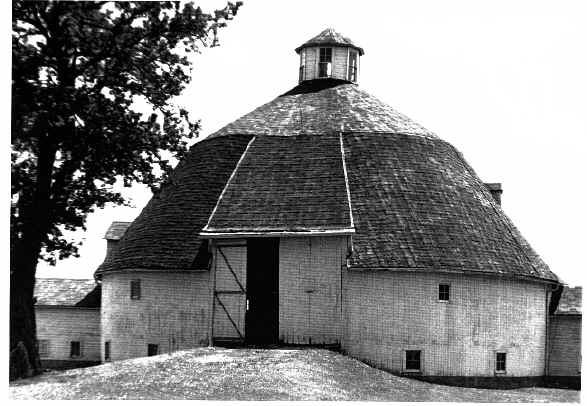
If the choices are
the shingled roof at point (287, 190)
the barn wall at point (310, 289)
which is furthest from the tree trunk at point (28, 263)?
the barn wall at point (310, 289)

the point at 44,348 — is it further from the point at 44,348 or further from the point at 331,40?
the point at 331,40

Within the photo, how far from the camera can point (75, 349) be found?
3597 centimetres

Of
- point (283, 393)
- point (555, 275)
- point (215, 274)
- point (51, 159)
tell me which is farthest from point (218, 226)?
point (555, 275)

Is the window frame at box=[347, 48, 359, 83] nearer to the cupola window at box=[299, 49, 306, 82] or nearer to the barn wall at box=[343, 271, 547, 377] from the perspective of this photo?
the cupola window at box=[299, 49, 306, 82]

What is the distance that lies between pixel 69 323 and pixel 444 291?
14334 mm

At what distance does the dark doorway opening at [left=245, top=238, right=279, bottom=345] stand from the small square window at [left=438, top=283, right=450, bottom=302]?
4.51 m

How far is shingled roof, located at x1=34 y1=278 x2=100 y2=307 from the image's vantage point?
119 ft

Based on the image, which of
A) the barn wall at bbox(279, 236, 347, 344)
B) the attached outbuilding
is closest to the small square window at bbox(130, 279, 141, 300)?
the barn wall at bbox(279, 236, 347, 344)

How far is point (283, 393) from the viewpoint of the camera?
2114 cm

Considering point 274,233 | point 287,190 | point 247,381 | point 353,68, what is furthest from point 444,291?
point 353,68

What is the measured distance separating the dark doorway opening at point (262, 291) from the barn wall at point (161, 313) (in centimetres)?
126

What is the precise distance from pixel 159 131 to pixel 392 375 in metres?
8.75

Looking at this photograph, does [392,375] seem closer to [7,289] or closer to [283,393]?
[283,393]

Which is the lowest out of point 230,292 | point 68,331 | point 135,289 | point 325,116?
point 68,331
